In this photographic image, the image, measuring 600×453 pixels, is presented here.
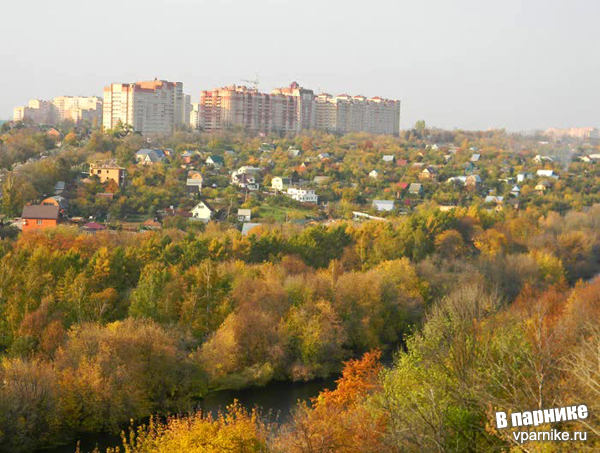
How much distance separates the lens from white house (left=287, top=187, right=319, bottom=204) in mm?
24186

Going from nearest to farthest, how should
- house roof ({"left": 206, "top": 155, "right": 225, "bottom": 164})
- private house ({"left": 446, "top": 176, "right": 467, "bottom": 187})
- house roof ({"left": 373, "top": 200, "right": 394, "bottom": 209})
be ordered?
house roof ({"left": 373, "top": 200, "right": 394, "bottom": 209})
private house ({"left": 446, "top": 176, "right": 467, "bottom": 187})
house roof ({"left": 206, "top": 155, "right": 225, "bottom": 164})

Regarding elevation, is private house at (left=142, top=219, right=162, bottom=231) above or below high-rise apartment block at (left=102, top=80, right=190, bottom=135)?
below

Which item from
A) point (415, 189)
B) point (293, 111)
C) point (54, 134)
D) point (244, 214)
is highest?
point (293, 111)

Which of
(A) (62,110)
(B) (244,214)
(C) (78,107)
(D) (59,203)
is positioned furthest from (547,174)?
(A) (62,110)

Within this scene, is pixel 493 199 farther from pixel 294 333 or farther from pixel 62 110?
pixel 62 110

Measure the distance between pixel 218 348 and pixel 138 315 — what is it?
4.87ft

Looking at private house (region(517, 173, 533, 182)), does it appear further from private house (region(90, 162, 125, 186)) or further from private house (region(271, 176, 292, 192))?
private house (region(90, 162, 125, 186))

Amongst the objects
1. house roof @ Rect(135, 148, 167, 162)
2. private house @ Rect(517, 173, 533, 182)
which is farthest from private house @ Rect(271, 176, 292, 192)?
private house @ Rect(517, 173, 533, 182)

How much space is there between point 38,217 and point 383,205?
11188mm

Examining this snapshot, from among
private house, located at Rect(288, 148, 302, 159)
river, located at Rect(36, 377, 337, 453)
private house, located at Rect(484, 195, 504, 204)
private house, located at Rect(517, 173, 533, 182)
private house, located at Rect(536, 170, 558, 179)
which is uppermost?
private house, located at Rect(288, 148, 302, 159)

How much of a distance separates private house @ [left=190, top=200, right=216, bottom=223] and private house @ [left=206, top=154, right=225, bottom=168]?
7.55m

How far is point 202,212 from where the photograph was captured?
2020 cm

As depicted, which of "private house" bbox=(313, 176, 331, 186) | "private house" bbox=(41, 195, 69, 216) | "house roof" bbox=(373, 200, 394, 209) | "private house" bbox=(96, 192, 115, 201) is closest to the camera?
"private house" bbox=(41, 195, 69, 216)

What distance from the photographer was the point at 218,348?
10805 mm
